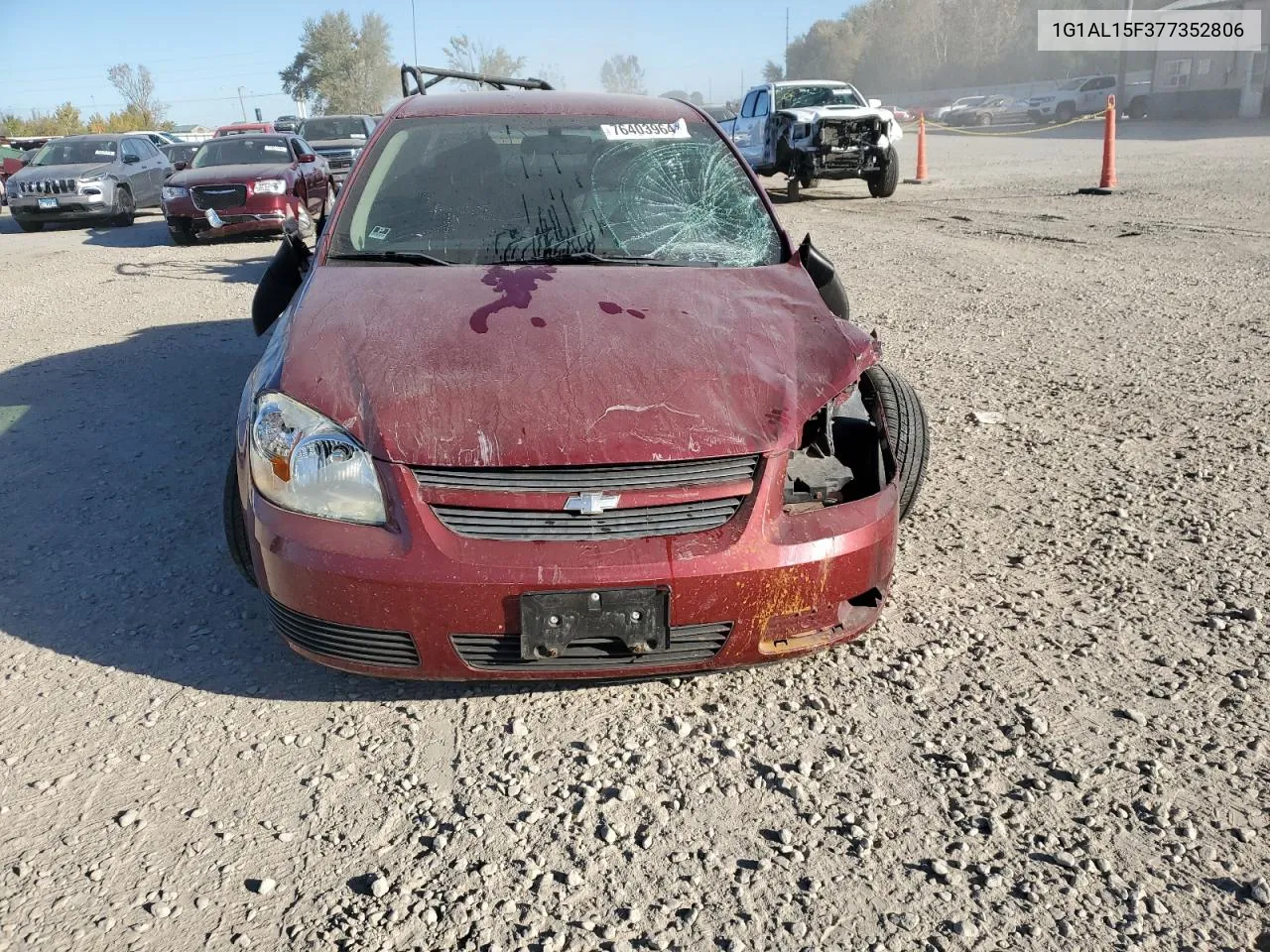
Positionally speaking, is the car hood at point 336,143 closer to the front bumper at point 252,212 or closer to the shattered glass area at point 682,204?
the front bumper at point 252,212

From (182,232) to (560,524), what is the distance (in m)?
12.1

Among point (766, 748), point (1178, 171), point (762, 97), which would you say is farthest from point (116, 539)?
point (1178, 171)

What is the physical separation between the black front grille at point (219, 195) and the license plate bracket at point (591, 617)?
1139 cm

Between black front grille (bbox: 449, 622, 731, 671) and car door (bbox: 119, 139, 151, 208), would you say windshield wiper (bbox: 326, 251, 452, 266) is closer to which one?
black front grille (bbox: 449, 622, 731, 671)

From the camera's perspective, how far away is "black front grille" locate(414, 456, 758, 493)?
7.75 feet

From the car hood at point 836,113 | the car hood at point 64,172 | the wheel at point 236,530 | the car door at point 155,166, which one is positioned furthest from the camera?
the car door at point 155,166

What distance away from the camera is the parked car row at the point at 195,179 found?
12133 millimetres

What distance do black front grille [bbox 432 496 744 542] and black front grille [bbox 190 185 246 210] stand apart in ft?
36.8

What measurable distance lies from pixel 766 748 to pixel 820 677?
0.39m

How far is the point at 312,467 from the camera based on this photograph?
2.45m

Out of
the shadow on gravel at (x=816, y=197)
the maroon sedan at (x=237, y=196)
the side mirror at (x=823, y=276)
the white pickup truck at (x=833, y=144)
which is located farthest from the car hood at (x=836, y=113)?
the side mirror at (x=823, y=276)

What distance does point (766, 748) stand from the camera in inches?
96.4

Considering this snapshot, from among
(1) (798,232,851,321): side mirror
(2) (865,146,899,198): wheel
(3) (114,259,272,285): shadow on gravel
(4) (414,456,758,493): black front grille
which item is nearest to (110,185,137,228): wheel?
(3) (114,259,272,285): shadow on gravel

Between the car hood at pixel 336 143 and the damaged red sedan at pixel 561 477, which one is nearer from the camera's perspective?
the damaged red sedan at pixel 561 477
